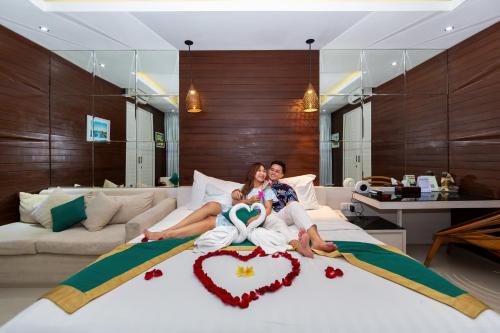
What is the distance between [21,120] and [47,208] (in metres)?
1.12

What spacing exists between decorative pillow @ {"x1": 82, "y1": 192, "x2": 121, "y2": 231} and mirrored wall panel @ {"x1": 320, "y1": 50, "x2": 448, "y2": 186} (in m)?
2.72

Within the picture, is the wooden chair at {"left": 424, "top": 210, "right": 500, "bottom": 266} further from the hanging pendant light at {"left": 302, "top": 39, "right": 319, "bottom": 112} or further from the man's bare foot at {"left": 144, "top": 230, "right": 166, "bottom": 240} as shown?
the man's bare foot at {"left": 144, "top": 230, "right": 166, "bottom": 240}

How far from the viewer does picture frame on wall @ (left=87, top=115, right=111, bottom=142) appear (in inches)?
137

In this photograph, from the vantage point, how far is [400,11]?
261 cm

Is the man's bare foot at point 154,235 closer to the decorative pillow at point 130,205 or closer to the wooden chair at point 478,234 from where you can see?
the decorative pillow at point 130,205

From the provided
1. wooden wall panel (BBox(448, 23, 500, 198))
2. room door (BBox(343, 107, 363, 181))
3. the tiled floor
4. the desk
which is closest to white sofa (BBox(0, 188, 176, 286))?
the tiled floor

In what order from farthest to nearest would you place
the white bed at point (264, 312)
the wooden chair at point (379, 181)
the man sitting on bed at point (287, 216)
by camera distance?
1. the wooden chair at point (379, 181)
2. the man sitting on bed at point (287, 216)
3. the white bed at point (264, 312)

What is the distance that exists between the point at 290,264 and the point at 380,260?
0.53 meters

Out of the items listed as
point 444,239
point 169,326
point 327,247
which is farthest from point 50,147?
point 444,239

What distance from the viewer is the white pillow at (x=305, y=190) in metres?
3.03

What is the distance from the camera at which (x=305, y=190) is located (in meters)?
3.09

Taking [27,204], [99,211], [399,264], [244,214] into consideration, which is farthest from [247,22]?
[27,204]

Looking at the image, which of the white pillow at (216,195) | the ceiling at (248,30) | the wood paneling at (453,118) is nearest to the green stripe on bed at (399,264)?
the white pillow at (216,195)

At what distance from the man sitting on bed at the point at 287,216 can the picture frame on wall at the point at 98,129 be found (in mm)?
2045
